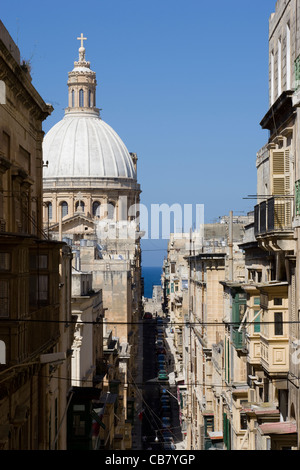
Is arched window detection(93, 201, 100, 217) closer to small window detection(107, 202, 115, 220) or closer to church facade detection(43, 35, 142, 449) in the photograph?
church facade detection(43, 35, 142, 449)

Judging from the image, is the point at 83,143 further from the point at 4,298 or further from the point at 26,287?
the point at 4,298

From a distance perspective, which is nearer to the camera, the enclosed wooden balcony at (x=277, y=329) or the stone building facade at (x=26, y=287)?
the stone building facade at (x=26, y=287)

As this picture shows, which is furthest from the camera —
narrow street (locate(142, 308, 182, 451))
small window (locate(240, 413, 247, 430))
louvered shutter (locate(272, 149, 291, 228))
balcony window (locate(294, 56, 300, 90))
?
narrow street (locate(142, 308, 182, 451))

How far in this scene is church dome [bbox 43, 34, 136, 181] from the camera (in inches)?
3767

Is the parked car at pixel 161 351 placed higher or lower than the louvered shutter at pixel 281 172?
lower

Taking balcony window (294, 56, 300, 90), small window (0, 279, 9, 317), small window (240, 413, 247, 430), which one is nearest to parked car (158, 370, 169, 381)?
small window (240, 413, 247, 430)

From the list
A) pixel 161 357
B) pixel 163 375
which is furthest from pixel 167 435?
pixel 161 357

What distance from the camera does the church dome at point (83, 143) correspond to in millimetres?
95688

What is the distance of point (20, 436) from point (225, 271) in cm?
1985

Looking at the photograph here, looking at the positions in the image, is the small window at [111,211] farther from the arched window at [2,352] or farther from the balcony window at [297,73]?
the arched window at [2,352]

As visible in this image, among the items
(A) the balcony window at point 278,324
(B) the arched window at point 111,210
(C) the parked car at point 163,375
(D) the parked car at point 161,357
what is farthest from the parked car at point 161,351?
(A) the balcony window at point 278,324

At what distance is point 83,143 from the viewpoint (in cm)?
9681
